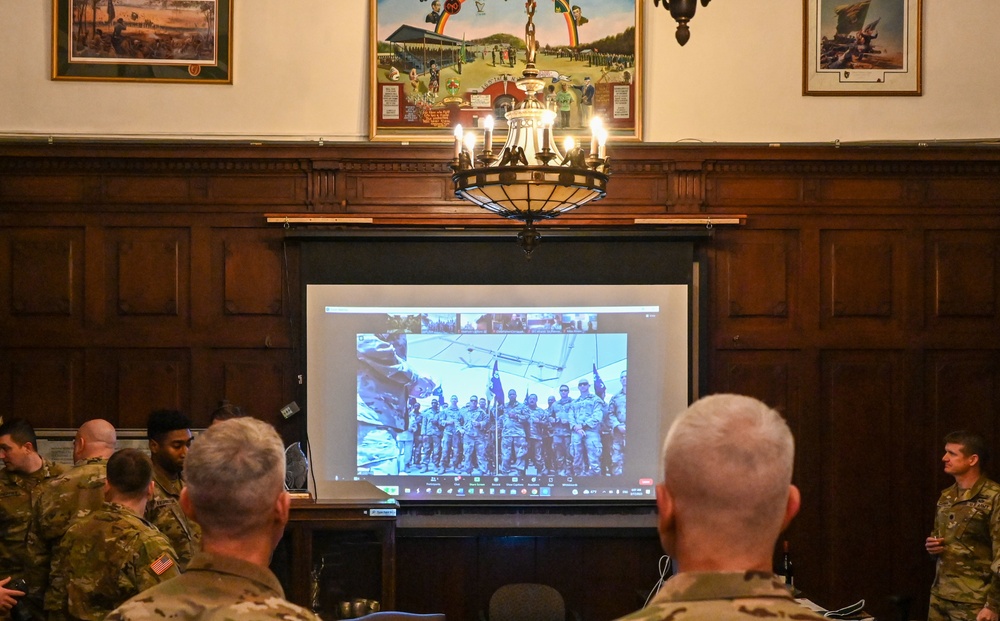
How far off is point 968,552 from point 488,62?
432 cm

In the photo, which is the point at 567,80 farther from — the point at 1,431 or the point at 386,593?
the point at 1,431

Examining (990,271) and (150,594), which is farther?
(990,271)

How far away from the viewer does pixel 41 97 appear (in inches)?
284

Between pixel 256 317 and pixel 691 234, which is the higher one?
pixel 691 234

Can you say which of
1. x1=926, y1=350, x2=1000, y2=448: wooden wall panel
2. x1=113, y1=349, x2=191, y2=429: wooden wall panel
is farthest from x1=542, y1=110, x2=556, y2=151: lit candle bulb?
x1=926, y1=350, x2=1000, y2=448: wooden wall panel

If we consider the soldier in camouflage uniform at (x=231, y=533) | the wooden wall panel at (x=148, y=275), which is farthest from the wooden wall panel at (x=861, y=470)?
the soldier in camouflage uniform at (x=231, y=533)

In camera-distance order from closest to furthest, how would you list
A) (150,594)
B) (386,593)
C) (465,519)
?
(150,594) < (386,593) < (465,519)

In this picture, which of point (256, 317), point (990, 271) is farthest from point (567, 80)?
point (990, 271)

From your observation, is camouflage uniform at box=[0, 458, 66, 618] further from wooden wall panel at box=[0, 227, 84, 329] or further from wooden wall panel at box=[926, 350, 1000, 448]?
wooden wall panel at box=[926, 350, 1000, 448]

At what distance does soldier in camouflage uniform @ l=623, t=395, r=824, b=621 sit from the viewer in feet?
5.34

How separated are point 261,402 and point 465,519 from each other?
158cm

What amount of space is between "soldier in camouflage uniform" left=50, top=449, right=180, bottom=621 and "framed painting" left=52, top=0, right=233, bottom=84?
4332 mm

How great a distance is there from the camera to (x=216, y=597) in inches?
78.7

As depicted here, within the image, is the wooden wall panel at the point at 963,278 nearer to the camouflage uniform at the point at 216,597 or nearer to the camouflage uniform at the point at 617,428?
the camouflage uniform at the point at 617,428
